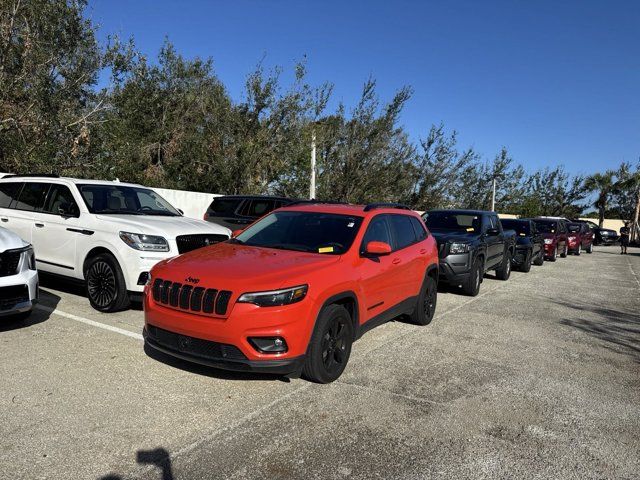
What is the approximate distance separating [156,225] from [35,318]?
1878 mm

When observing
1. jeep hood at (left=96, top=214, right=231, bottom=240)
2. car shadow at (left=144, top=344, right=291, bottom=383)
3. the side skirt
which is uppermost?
jeep hood at (left=96, top=214, right=231, bottom=240)

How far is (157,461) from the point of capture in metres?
3.15

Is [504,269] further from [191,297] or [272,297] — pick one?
[191,297]

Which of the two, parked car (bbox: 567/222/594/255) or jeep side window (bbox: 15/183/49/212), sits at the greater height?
jeep side window (bbox: 15/183/49/212)

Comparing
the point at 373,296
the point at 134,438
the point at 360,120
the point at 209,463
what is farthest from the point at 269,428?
the point at 360,120

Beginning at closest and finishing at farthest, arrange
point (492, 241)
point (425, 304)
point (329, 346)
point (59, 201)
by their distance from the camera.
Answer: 1. point (329, 346)
2. point (425, 304)
3. point (59, 201)
4. point (492, 241)

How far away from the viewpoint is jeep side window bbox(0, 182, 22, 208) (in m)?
7.85

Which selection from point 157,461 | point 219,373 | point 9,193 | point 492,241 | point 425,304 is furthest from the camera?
point 492,241

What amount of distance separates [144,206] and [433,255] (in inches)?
181

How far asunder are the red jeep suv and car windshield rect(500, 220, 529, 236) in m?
10.8

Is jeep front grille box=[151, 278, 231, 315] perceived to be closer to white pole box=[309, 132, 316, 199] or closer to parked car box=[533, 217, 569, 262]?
white pole box=[309, 132, 316, 199]

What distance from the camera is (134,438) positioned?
3.42 meters

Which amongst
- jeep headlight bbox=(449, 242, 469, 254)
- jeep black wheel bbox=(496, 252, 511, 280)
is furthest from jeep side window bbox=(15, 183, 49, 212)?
jeep black wheel bbox=(496, 252, 511, 280)

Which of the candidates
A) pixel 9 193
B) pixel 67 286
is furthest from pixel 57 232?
pixel 9 193
